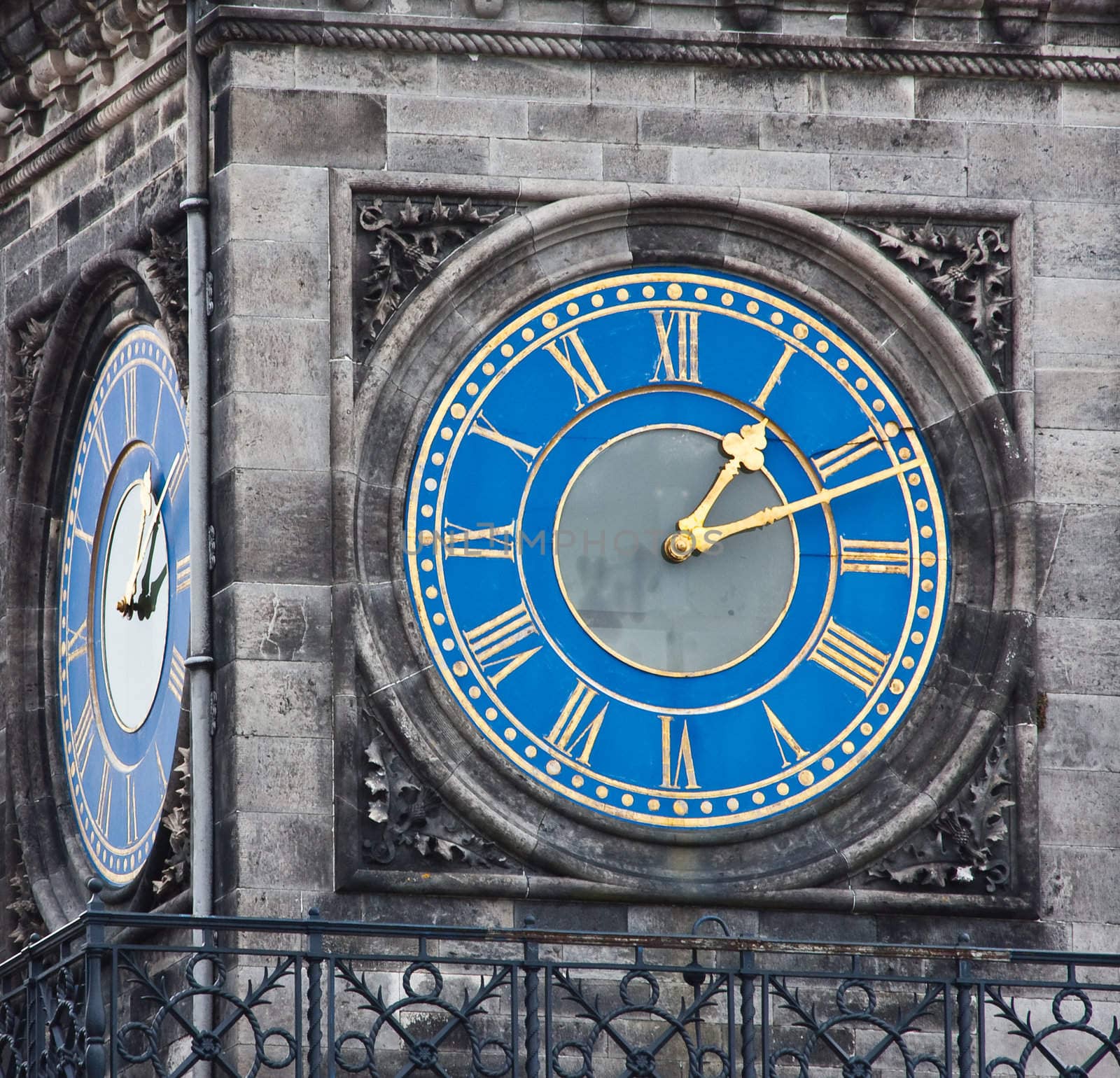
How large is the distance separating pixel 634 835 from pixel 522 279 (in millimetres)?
2291

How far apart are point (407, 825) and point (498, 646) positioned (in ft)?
2.68

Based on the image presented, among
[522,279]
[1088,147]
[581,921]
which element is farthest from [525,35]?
[581,921]

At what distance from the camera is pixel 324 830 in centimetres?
1594

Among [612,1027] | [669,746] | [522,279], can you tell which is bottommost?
[612,1027]

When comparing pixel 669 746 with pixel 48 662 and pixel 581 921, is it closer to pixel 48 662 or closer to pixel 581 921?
pixel 581 921

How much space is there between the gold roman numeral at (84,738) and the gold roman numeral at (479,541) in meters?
1.98

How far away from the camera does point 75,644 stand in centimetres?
1780

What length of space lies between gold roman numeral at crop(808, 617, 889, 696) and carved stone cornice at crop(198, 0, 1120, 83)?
2.33 metres

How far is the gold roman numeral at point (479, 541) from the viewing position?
16.5m

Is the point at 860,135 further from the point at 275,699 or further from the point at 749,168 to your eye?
the point at 275,699

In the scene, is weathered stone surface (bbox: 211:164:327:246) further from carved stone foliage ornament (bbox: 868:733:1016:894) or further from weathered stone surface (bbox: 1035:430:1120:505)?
carved stone foliage ornament (bbox: 868:733:1016:894)

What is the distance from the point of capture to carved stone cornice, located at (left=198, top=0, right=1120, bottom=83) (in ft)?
54.9

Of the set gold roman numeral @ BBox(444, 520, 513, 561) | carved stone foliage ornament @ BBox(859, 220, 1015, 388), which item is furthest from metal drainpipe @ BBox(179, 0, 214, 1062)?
carved stone foliage ornament @ BBox(859, 220, 1015, 388)

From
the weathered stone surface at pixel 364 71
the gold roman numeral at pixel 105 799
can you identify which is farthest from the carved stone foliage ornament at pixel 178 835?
the weathered stone surface at pixel 364 71
